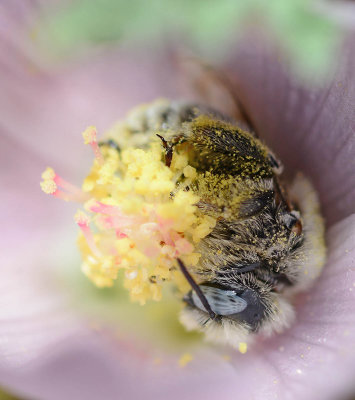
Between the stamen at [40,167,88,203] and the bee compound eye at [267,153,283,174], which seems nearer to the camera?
the bee compound eye at [267,153,283,174]

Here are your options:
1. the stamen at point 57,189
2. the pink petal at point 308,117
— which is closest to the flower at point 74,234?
the pink petal at point 308,117

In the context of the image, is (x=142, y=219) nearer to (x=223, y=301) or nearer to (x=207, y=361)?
(x=223, y=301)

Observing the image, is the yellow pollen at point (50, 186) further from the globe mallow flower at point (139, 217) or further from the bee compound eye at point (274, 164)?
the bee compound eye at point (274, 164)

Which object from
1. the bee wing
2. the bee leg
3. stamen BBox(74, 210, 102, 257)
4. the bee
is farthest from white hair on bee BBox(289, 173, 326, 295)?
stamen BBox(74, 210, 102, 257)

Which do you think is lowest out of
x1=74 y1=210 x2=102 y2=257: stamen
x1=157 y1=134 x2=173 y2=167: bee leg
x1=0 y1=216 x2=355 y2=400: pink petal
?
x1=0 y1=216 x2=355 y2=400: pink petal

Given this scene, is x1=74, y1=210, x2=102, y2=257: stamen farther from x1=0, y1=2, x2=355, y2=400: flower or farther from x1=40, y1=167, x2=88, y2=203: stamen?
x1=0, y1=2, x2=355, y2=400: flower

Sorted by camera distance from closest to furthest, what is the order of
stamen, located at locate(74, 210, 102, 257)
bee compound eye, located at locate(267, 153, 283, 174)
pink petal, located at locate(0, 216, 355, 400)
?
pink petal, located at locate(0, 216, 355, 400) < bee compound eye, located at locate(267, 153, 283, 174) < stamen, located at locate(74, 210, 102, 257)
